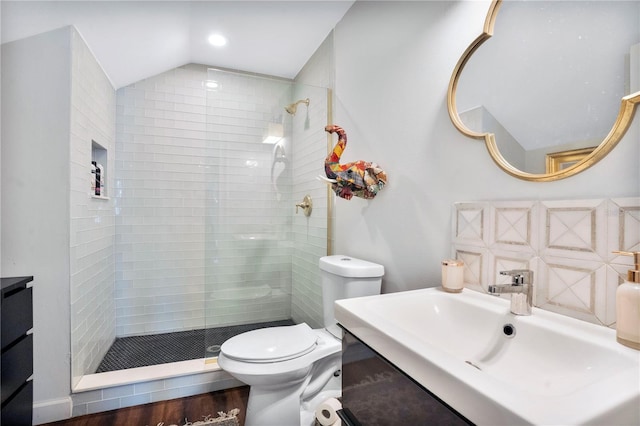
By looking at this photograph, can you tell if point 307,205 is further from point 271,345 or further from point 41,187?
point 41,187

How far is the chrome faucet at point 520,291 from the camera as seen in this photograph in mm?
798

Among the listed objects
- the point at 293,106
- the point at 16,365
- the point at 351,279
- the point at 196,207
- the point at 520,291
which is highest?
the point at 293,106

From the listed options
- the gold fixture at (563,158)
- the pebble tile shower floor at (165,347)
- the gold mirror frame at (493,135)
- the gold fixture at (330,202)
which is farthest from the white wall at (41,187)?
the gold fixture at (563,158)

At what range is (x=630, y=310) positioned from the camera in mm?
600

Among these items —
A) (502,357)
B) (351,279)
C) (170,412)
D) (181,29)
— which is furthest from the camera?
(181,29)

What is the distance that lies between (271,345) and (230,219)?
1041 millimetres

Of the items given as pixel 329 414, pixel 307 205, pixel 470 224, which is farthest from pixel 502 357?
pixel 307 205

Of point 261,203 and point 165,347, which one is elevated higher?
point 261,203

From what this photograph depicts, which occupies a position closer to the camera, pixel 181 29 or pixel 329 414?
pixel 329 414

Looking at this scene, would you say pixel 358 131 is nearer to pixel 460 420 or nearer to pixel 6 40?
pixel 460 420

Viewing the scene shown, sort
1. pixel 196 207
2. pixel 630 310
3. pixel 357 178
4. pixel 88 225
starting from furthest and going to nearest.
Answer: pixel 196 207 → pixel 88 225 → pixel 357 178 → pixel 630 310

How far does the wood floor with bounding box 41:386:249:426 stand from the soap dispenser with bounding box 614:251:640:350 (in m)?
1.67

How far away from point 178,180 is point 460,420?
276cm

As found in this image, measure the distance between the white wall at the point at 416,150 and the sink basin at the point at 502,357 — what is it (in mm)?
323
